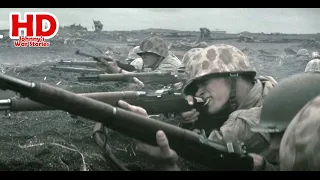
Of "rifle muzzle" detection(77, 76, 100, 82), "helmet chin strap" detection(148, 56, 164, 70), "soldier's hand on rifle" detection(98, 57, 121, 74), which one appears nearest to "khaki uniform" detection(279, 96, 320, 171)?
"rifle muzzle" detection(77, 76, 100, 82)

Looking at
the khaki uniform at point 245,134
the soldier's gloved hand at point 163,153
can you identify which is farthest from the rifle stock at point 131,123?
the khaki uniform at point 245,134

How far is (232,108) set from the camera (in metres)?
4.08

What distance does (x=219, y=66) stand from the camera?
421 cm

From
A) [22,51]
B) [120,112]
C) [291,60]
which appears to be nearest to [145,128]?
[120,112]

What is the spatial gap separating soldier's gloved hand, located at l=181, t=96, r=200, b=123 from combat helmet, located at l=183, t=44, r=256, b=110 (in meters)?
0.19

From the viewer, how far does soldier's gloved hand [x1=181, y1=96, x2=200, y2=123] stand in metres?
4.32

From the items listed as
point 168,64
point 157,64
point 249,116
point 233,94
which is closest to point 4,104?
point 233,94

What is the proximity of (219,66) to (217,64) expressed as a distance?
1.4 inches

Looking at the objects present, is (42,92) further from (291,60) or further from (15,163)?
(291,60)

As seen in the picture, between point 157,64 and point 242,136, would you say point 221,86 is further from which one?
point 157,64

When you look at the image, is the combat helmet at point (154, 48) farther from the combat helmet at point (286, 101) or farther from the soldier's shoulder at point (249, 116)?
the combat helmet at point (286, 101)

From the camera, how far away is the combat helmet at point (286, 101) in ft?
10.2

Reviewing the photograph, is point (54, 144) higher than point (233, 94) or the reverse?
the reverse

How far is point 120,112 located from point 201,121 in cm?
189
